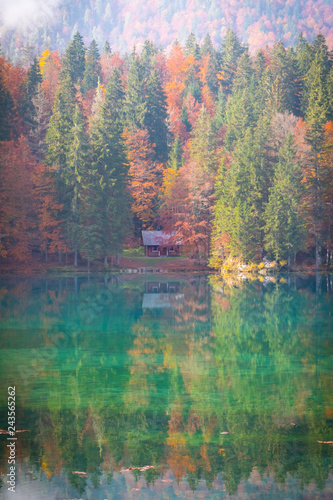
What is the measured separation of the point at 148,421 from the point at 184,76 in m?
103

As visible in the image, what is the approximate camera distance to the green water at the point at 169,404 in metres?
9.39

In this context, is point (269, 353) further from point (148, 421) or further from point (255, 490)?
point (255, 490)

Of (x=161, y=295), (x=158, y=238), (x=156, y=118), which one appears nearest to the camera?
(x=161, y=295)

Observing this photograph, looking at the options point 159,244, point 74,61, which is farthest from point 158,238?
point 74,61

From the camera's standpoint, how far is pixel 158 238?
71.2 metres

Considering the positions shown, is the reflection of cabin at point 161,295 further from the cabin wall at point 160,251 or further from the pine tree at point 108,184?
the cabin wall at point 160,251

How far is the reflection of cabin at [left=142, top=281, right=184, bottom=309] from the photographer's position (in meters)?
32.7

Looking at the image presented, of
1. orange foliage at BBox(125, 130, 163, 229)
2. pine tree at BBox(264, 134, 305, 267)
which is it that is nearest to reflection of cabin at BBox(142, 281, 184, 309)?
pine tree at BBox(264, 134, 305, 267)

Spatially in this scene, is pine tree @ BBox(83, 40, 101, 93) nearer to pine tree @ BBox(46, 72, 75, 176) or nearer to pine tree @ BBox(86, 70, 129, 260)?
pine tree @ BBox(46, 72, 75, 176)

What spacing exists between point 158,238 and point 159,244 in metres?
0.73

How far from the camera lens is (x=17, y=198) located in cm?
5806

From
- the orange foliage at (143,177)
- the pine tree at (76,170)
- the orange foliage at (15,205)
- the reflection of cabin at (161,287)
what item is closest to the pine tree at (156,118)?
the orange foliage at (143,177)

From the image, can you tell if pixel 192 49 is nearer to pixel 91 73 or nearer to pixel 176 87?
pixel 176 87

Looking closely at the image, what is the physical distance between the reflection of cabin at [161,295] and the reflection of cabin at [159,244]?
2162cm
